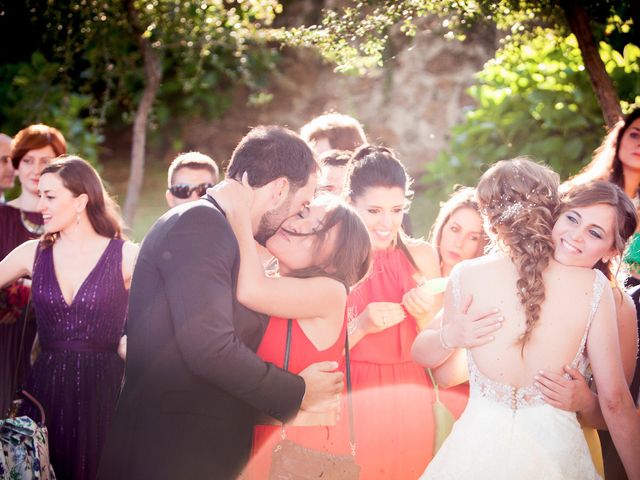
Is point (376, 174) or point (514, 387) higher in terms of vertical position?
point (376, 174)

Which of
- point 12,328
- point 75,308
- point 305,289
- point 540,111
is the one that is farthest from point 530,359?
point 540,111

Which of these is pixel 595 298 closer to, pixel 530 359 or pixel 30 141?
pixel 530 359

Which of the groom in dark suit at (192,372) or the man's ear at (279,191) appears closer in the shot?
the groom in dark suit at (192,372)

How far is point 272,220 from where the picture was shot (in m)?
3.23

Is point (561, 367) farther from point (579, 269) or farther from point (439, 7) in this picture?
point (439, 7)

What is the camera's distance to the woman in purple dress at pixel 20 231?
17.1ft

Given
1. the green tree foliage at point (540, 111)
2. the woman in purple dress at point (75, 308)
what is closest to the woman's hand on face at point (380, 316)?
the woman in purple dress at point (75, 308)

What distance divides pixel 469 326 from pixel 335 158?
84.8 inches

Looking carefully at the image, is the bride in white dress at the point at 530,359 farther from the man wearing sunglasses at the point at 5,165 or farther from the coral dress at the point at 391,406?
the man wearing sunglasses at the point at 5,165

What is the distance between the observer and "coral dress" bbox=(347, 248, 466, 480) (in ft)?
13.2

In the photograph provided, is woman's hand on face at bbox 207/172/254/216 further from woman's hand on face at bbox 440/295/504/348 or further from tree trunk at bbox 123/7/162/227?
tree trunk at bbox 123/7/162/227

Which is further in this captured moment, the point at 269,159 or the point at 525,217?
the point at 525,217

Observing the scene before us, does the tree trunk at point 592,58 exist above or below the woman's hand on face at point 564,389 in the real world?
above

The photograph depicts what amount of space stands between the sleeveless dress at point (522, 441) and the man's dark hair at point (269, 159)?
3.90ft
